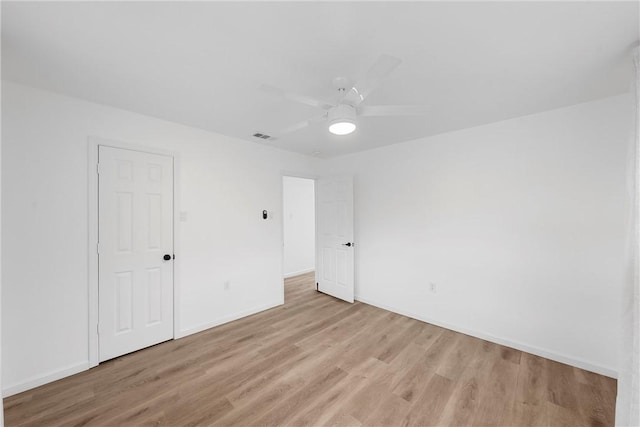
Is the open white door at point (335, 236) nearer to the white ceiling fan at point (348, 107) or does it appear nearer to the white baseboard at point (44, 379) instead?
the white ceiling fan at point (348, 107)

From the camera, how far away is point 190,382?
2170 mm

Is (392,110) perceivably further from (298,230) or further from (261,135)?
(298,230)

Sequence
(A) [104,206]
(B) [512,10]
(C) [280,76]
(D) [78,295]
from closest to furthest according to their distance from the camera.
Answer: (B) [512,10] < (C) [280,76] < (D) [78,295] < (A) [104,206]

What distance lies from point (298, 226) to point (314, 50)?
4.90 metres

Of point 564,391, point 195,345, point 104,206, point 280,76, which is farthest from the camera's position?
point 195,345

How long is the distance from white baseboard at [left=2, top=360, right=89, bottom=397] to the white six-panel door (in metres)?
0.17

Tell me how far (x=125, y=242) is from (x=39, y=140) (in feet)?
3.62

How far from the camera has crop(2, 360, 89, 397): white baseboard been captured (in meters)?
2.00

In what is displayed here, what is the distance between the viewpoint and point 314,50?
63.4 inches

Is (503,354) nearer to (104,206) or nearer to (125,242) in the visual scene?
(125,242)

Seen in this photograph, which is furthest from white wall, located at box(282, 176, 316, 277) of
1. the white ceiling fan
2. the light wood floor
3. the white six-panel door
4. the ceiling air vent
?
the white ceiling fan

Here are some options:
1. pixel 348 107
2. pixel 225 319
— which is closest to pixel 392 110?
pixel 348 107

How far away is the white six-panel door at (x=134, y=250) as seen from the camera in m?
2.46

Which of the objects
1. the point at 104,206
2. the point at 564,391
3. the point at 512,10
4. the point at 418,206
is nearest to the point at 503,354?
the point at 564,391
